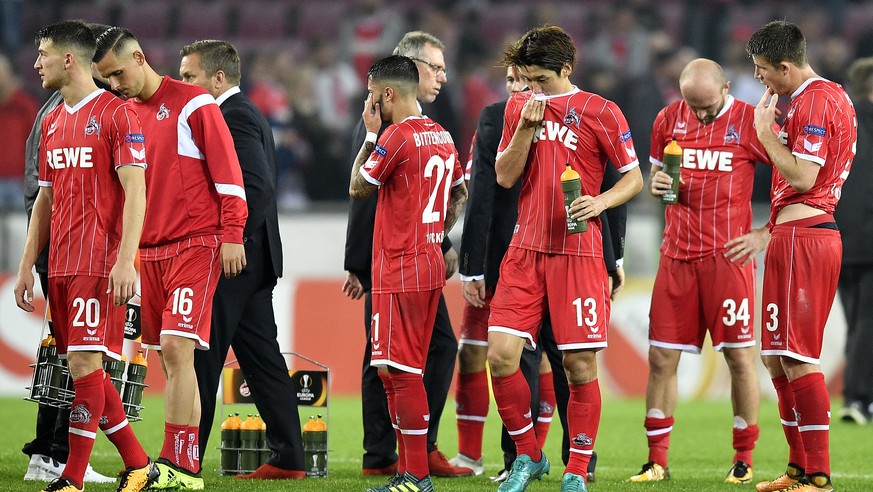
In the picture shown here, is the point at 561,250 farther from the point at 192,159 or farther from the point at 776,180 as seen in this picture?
the point at 192,159

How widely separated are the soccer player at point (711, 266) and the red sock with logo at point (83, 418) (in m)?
3.09

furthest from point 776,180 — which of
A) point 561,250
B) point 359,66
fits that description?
point 359,66

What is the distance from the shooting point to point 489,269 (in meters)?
6.89

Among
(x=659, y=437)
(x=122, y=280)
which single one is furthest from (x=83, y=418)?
(x=659, y=437)

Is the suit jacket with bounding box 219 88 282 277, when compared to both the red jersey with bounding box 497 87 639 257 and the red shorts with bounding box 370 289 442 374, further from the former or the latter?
the red jersey with bounding box 497 87 639 257

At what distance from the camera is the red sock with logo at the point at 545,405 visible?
23.6ft

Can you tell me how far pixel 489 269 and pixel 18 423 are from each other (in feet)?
15.1

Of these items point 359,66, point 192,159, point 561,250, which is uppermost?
point 359,66

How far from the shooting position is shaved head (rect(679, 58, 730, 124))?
22.8 ft

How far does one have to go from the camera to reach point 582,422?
5.82m

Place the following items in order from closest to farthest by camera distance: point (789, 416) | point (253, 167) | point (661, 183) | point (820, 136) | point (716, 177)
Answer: point (820, 136) < point (789, 416) < point (253, 167) < point (661, 183) < point (716, 177)

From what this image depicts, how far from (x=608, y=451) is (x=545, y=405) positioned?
51.8 inches

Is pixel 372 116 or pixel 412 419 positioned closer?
pixel 412 419

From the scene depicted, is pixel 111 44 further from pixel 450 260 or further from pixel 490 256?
pixel 490 256
